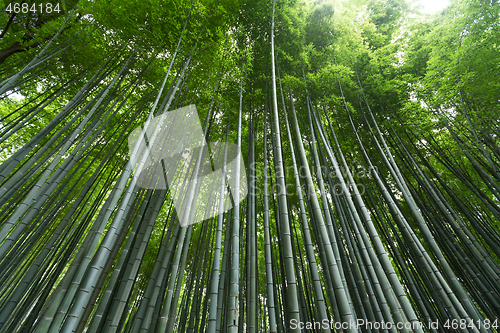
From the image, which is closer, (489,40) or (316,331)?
(316,331)

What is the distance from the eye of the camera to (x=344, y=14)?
10.6 ft

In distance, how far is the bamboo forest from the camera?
135 centimetres

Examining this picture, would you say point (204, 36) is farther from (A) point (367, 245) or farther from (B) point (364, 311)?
(B) point (364, 311)

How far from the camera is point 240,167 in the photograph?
240cm

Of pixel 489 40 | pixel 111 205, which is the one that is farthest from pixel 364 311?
pixel 489 40

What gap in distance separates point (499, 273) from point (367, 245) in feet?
5.88

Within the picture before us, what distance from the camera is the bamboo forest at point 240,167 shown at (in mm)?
1353

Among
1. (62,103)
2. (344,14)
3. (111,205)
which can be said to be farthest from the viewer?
(62,103)
